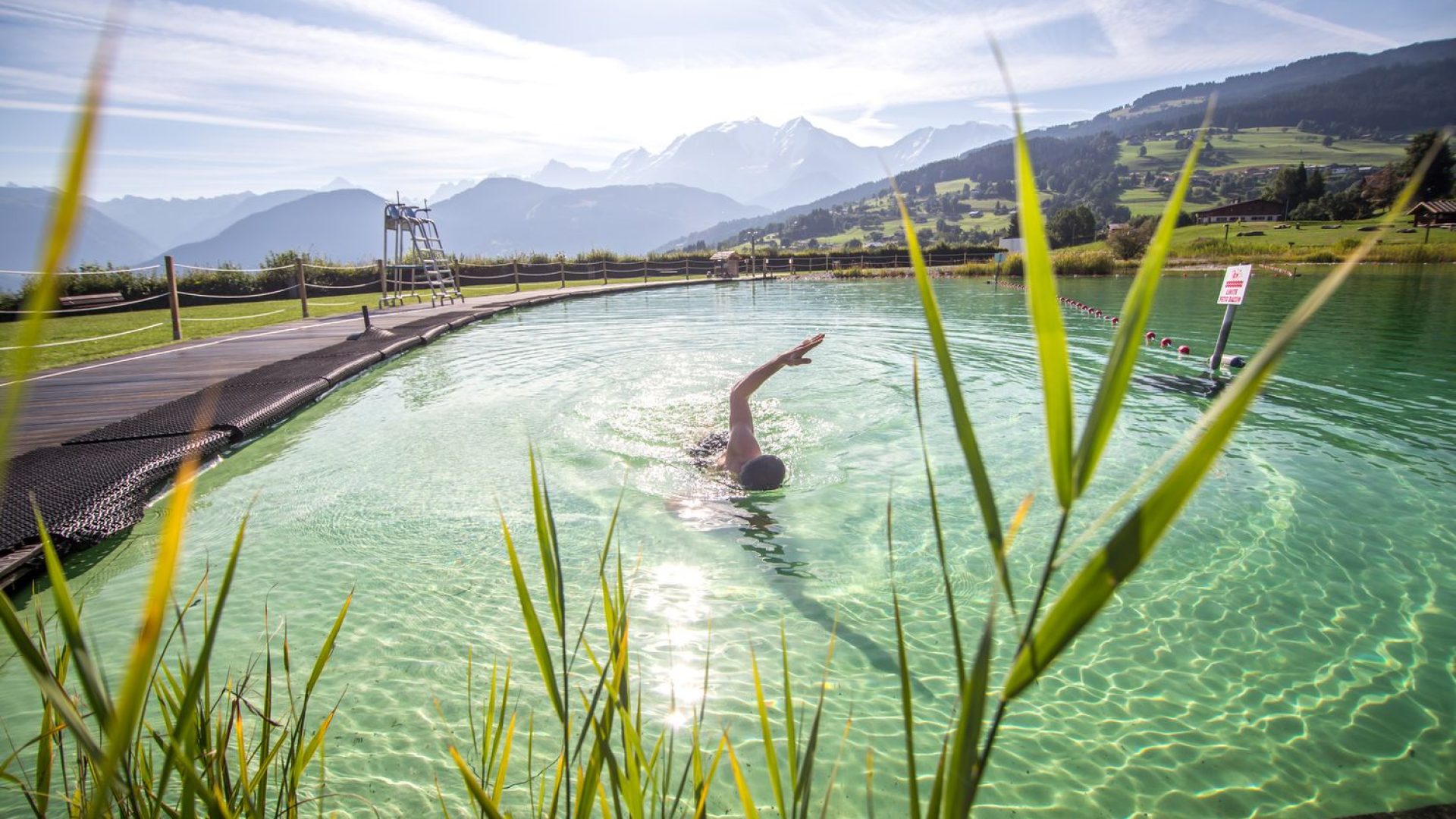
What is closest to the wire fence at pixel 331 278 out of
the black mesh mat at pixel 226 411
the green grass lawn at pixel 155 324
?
the green grass lawn at pixel 155 324

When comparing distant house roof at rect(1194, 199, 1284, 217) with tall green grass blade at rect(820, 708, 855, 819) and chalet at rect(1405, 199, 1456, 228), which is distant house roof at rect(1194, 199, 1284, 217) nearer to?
chalet at rect(1405, 199, 1456, 228)

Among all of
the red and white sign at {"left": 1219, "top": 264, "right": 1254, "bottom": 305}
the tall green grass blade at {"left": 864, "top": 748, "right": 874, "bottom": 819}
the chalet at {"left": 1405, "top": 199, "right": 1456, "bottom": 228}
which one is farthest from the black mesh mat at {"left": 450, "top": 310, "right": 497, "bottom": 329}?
the chalet at {"left": 1405, "top": 199, "right": 1456, "bottom": 228}

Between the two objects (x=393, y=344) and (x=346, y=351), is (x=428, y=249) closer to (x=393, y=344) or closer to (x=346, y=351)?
(x=393, y=344)

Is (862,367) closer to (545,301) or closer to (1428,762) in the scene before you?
(1428,762)

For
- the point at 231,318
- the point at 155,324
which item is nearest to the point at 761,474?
the point at 231,318

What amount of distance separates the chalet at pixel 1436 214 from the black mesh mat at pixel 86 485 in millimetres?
45263

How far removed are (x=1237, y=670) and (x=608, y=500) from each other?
358 cm

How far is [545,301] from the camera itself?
1925 centimetres

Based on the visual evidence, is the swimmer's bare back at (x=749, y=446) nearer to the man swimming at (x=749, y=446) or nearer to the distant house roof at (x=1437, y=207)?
the man swimming at (x=749, y=446)

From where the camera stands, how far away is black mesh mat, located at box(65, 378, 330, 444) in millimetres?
5207

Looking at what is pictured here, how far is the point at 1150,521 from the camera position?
20.0 inches

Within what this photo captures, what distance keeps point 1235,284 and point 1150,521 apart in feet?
29.2

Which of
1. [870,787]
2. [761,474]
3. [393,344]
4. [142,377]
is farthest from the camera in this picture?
[393,344]

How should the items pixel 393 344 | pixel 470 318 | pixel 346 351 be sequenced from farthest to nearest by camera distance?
pixel 470 318
pixel 393 344
pixel 346 351
